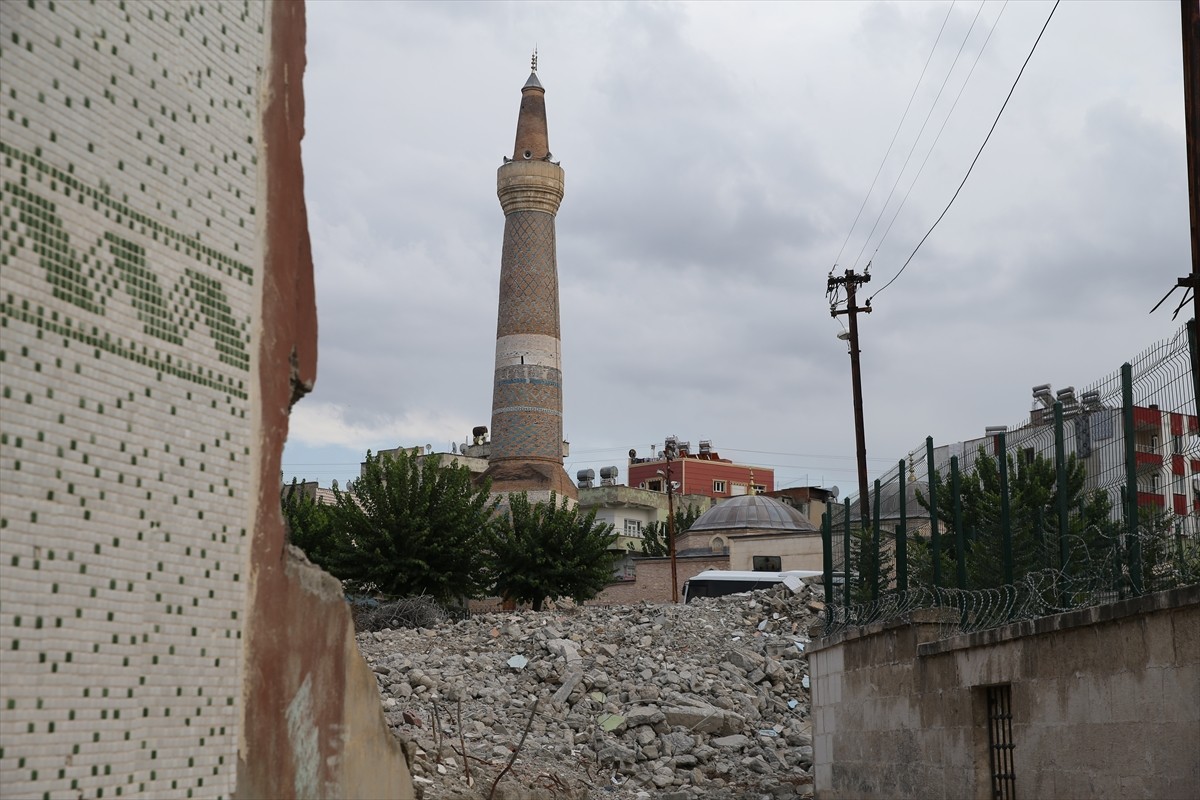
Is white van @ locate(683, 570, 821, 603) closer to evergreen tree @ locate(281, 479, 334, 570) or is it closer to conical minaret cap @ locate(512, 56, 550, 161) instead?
evergreen tree @ locate(281, 479, 334, 570)

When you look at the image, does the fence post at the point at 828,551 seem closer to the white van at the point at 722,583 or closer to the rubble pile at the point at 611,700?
the rubble pile at the point at 611,700

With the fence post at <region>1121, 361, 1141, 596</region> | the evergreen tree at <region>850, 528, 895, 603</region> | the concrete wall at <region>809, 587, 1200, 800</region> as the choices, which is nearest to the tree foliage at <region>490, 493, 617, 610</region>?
the evergreen tree at <region>850, 528, 895, 603</region>

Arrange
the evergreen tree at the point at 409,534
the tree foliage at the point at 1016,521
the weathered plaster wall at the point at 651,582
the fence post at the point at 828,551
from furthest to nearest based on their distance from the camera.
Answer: the weathered plaster wall at the point at 651,582
the evergreen tree at the point at 409,534
the fence post at the point at 828,551
the tree foliage at the point at 1016,521

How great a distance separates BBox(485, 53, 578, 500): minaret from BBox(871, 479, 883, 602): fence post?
98.7 feet

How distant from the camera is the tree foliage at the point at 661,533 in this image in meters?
59.9

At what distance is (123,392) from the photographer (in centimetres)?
557

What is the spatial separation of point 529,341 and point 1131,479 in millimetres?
36698

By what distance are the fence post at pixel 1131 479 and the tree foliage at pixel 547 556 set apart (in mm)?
27801

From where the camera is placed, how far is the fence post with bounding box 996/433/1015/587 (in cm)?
1031

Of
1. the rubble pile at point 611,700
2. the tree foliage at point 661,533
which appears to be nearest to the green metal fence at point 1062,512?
the rubble pile at point 611,700

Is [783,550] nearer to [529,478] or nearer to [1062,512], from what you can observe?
[529,478]

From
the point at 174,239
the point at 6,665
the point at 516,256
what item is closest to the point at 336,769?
the point at 6,665

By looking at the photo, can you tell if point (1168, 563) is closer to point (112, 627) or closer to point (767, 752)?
point (112, 627)

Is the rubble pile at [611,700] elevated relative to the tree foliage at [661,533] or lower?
lower
